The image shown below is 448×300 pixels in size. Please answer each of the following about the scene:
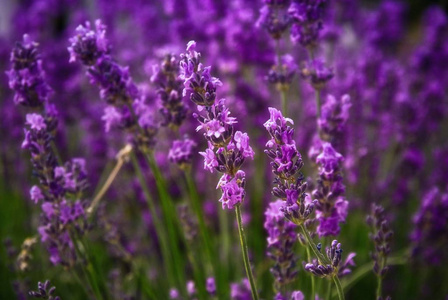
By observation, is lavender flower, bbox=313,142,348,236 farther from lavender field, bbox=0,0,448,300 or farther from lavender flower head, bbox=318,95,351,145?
lavender flower head, bbox=318,95,351,145

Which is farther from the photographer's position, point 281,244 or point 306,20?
point 306,20

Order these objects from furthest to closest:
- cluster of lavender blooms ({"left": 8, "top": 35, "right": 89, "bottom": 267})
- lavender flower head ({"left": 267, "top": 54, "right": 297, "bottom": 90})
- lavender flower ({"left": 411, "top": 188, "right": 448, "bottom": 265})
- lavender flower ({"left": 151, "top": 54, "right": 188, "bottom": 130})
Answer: lavender flower ({"left": 411, "top": 188, "right": 448, "bottom": 265}) → lavender flower head ({"left": 267, "top": 54, "right": 297, "bottom": 90}) → lavender flower ({"left": 151, "top": 54, "right": 188, "bottom": 130}) → cluster of lavender blooms ({"left": 8, "top": 35, "right": 89, "bottom": 267})

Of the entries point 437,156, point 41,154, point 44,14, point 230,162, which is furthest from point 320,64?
point 44,14

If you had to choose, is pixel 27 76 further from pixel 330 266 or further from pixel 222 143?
pixel 330 266

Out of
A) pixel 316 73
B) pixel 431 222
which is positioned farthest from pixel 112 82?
pixel 431 222

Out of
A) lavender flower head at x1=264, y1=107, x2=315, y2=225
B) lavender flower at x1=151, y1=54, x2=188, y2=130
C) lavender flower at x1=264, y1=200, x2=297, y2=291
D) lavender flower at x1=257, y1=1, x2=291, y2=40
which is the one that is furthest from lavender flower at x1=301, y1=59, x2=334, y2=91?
lavender flower head at x1=264, y1=107, x2=315, y2=225

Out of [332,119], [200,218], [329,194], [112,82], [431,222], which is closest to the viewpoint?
[329,194]
